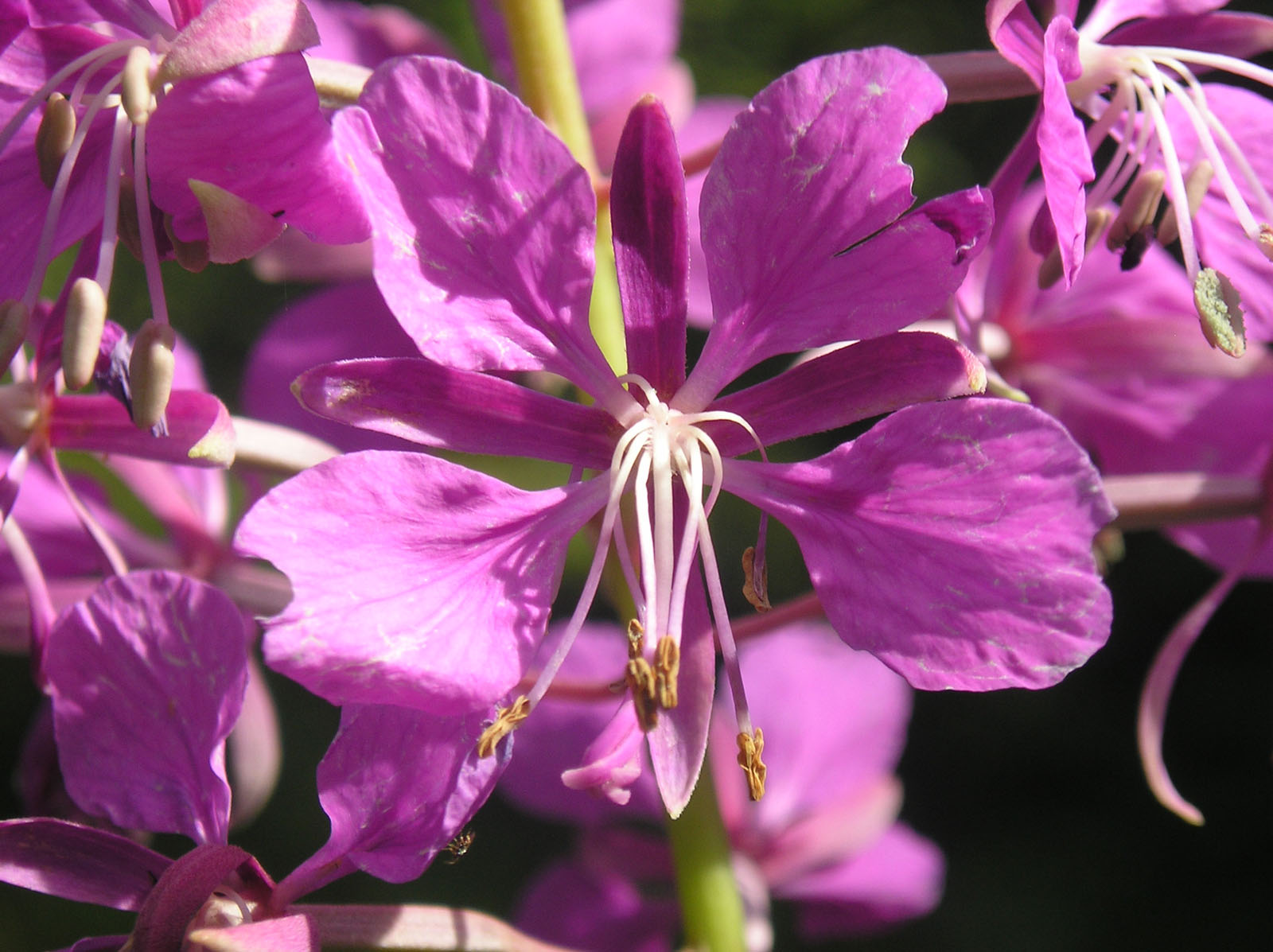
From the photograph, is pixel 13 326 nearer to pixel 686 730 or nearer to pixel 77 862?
pixel 77 862

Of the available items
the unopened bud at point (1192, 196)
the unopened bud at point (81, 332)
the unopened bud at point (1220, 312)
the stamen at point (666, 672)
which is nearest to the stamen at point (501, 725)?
the stamen at point (666, 672)

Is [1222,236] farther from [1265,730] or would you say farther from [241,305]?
[241,305]

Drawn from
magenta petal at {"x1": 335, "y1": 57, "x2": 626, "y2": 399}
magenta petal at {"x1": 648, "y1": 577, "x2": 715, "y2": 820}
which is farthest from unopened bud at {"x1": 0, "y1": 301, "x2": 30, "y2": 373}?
magenta petal at {"x1": 648, "y1": 577, "x2": 715, "y2": 820}

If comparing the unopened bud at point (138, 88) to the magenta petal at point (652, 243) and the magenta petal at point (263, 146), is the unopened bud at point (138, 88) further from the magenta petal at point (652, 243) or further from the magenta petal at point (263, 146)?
the magenta petal at point (652, 243)

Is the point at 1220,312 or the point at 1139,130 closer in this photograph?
the point at 1220,312

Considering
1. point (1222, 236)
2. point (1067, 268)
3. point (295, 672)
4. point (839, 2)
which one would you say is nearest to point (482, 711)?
point (295, 672)

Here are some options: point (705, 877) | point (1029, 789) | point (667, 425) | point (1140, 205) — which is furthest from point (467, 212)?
point (1029, 789)

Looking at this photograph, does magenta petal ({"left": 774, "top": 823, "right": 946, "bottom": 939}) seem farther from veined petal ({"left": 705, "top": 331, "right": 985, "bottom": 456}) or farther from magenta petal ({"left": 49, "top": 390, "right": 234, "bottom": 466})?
magenta petal ({"left": 49, "top": 390, "right": 234, "bottom": 466})
